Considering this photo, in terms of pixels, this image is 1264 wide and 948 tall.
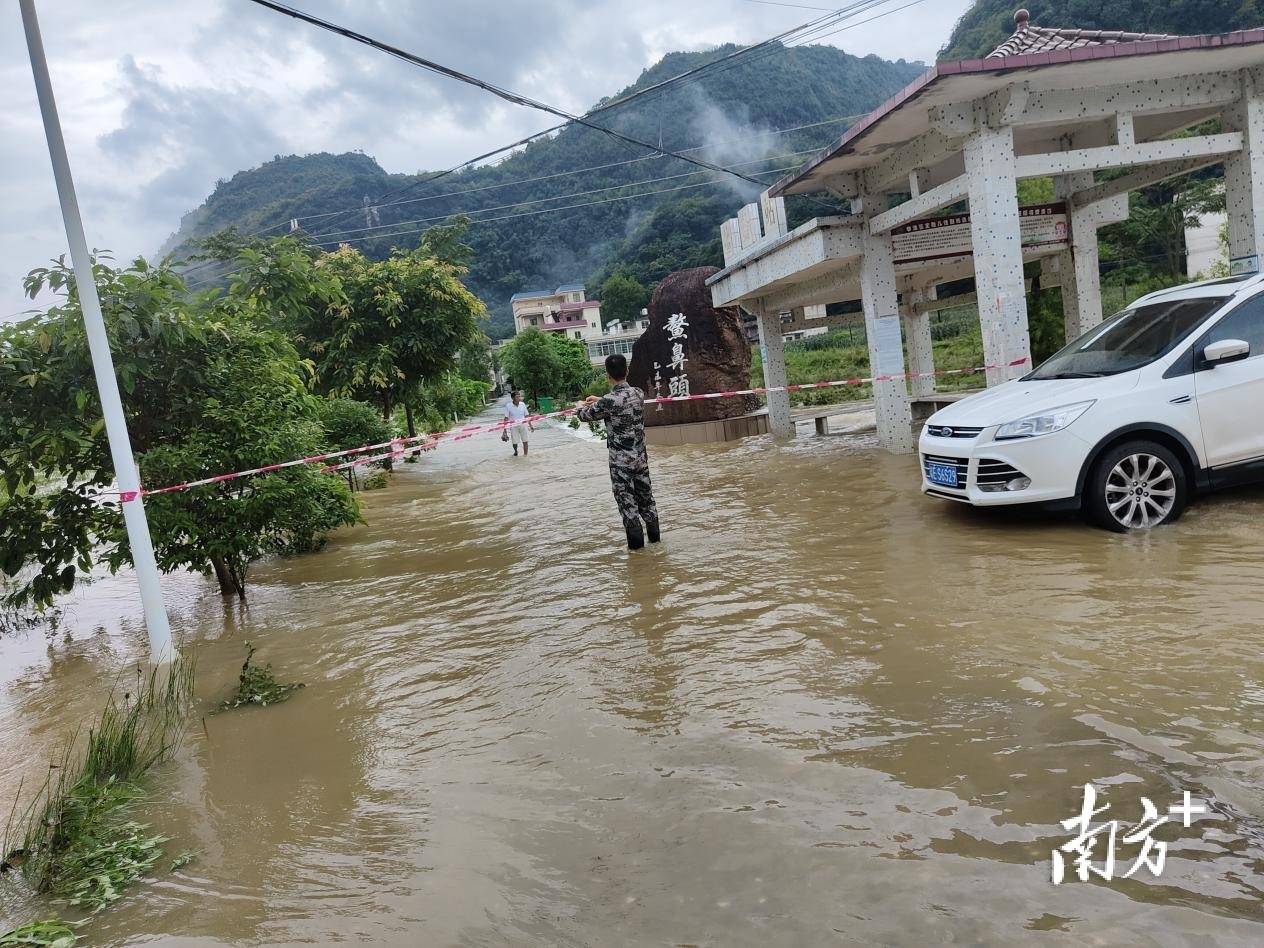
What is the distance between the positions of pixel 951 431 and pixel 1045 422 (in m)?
0.82

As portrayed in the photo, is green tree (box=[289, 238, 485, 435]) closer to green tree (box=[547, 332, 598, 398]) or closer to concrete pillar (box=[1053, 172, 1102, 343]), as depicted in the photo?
concrete pillar (box=[1053, 172, 1102, 343])

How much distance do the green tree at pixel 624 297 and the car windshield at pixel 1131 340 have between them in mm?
67574

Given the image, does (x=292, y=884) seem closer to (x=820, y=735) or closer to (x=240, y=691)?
(x=820, y=735)

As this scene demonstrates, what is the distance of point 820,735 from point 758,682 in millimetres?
698

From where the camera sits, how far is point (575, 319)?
83.1m

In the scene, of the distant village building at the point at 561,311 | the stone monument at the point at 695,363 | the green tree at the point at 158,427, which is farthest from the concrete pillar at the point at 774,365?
the distant village building at the point at 561,311

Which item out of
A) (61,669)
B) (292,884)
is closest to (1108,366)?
(292,884)

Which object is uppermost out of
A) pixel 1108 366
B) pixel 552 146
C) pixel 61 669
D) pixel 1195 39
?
pixel 552 146

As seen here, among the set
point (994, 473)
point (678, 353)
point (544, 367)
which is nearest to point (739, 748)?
Answer: point (994, 473)

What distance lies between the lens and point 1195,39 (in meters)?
8.25

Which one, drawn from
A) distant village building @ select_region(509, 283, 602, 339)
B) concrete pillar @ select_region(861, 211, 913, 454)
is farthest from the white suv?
distant village building @ select_region(509, 283, 602, 339)

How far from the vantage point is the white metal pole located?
217 inches

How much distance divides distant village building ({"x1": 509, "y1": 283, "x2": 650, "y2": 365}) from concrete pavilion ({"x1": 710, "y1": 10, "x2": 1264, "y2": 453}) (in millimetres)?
65277

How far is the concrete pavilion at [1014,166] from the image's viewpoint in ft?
28.6
